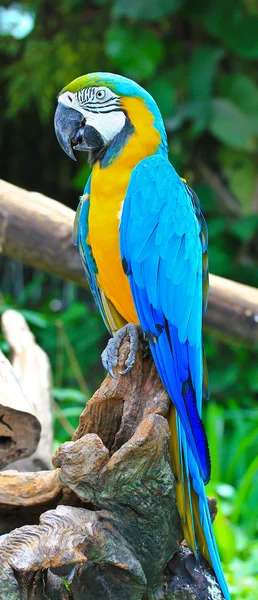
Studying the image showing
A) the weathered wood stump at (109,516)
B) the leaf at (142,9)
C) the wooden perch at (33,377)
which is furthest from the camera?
the leaf at (142,9)

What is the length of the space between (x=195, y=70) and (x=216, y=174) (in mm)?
478

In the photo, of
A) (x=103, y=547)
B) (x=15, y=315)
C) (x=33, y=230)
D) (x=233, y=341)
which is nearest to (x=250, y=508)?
(x=233, y=341)

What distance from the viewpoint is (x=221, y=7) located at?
2486 millimetres

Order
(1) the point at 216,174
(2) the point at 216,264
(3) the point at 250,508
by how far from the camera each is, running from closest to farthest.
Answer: (3) the point at 250,508
(2) the point at 216,264
(1) the point at 216,174

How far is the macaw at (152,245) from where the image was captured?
913 mm

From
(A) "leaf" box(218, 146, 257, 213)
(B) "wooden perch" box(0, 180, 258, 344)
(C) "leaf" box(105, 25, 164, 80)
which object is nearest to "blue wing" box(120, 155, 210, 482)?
(B) "wooden perch" box(0, 180, 258, 344)

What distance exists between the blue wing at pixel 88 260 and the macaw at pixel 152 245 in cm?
3

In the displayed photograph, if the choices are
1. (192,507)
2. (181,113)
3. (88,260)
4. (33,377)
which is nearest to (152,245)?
(88,260)

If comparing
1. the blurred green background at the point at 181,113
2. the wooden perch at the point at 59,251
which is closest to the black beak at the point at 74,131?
the wooden perch at the point at 59,251

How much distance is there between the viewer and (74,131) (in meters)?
1.01

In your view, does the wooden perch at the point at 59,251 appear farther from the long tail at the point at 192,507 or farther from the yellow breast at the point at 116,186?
the long tail at the point at 192,507

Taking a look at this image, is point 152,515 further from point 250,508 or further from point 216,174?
point 216,174

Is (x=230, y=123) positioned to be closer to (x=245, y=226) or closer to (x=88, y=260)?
(x=245, y=226)

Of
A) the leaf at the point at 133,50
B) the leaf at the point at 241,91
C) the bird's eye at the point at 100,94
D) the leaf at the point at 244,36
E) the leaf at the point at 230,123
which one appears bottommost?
the bird's eye at the point at 100,94
